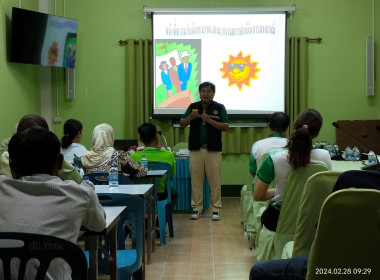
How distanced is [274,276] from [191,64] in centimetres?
525

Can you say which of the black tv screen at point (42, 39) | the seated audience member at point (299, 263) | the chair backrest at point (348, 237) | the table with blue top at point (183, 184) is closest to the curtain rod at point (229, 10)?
→ the black tv screen at point (42, 39)

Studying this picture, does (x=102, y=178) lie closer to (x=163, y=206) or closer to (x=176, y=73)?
(x=163, y=206)

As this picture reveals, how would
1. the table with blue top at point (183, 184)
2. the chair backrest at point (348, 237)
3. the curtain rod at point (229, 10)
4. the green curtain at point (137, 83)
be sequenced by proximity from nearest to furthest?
the chair backrest at point (348, 237) < the table with blue top at point (183, 184) < the curtain rod at point (229, 10) < the green curtain at point (137, 83)

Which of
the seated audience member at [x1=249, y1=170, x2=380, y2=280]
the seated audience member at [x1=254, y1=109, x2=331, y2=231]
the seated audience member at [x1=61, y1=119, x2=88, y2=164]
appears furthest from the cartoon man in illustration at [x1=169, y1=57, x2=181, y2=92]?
the seated audience member at [x1=249, y1=170, x2=380, y2=280]

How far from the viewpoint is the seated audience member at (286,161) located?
2658mm

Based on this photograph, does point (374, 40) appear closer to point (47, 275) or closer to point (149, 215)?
point (149, 215)

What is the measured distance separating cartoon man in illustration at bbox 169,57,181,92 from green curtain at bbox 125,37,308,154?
0.93 ft

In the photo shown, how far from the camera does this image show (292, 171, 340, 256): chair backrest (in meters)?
2.13

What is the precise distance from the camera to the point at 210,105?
577cm

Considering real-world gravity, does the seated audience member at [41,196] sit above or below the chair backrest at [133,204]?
above

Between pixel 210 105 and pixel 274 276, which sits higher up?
pixel 210 105

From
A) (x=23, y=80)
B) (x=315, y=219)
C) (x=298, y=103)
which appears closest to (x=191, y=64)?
(x=298, y=103)

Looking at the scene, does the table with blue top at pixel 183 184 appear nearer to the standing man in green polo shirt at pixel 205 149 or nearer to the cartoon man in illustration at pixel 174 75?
the standing man in green polo shirt at pixel 205 149

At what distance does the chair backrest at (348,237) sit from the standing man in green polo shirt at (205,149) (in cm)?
411
